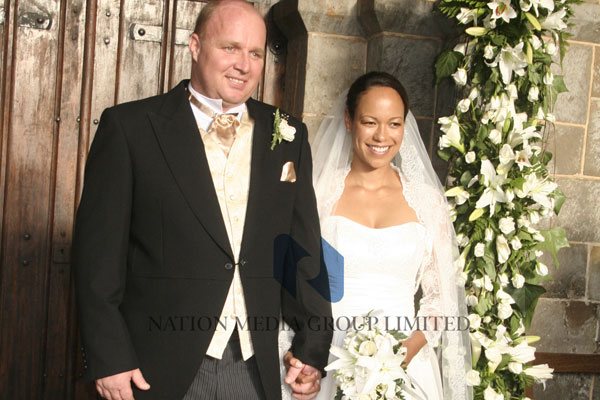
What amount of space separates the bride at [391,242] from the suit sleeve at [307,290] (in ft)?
1.11

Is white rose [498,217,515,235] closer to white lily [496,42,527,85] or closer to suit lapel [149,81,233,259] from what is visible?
white lily [496,42,527,85]

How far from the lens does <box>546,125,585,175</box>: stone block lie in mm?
3182

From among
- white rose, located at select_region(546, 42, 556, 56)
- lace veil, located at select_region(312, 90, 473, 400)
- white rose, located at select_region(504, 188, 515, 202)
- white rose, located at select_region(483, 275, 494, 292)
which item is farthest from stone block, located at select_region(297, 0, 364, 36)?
white rose, located at select_region(483, 275, 494, 292)

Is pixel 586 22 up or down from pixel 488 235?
up

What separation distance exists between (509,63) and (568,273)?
42.1 inches

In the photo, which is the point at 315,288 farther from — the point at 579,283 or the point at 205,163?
the point at 579,283

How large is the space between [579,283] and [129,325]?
84.4 inches

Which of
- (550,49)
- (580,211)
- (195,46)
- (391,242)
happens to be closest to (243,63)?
(195,46)

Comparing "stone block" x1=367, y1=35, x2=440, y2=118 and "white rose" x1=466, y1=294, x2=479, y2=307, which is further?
"stone block" x1=367, y1=35, x2=440, y2=118

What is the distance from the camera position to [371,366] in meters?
2.19

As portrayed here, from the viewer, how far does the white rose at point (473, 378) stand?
8.91 feet

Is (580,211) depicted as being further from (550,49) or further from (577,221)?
(550,49)

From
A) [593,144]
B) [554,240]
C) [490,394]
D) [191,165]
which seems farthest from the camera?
[593,144]

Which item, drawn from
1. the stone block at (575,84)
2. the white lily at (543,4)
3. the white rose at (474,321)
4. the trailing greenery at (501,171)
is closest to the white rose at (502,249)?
the trailing greenery at (501,171)
